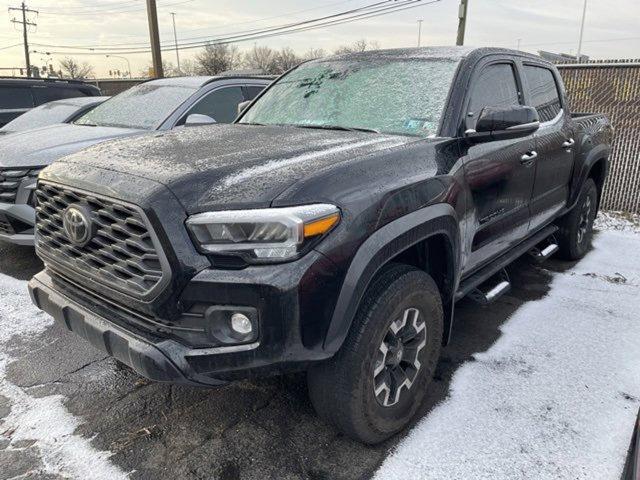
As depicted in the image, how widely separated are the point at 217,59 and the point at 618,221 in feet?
211

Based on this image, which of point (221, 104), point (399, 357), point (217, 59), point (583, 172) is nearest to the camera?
point (399, 357)

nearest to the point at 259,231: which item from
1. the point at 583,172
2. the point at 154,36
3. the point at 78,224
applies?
the point at 78,224

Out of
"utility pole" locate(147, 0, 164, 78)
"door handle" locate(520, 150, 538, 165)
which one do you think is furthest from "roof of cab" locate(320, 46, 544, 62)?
"utility pole" locate(147, 0, 164, 78)

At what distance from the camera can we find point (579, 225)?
511cm

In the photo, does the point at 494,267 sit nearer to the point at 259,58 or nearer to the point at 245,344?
the point at 245,344

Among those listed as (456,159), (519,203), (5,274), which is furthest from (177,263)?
(5,274)

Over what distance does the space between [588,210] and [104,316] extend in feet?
16.2

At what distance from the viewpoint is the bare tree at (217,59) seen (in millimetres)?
63406

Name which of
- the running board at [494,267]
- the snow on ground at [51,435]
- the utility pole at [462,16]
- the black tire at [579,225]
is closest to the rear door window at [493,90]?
the running board at [494,267]

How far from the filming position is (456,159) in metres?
2.73

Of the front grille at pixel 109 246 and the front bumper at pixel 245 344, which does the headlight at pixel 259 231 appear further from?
the front grille at pixel 109 246

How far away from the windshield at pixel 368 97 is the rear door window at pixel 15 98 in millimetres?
7724

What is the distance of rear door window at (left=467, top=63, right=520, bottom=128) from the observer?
3.06 m

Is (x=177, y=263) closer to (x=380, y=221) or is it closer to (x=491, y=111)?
(x=380, y=221)
